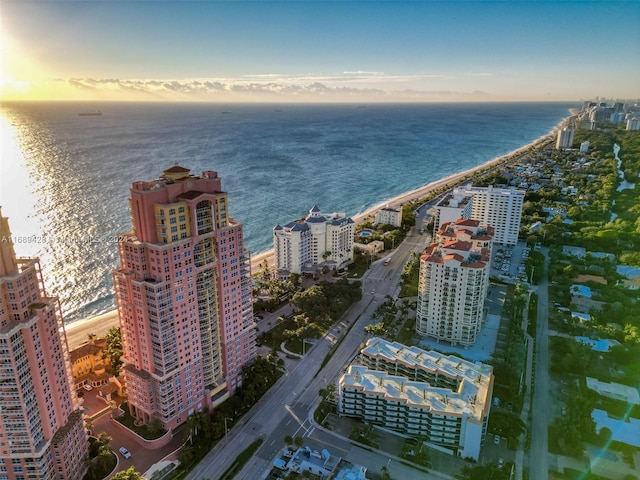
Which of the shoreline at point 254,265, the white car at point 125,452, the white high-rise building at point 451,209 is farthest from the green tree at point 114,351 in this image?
the white high-rise building at point 451,209

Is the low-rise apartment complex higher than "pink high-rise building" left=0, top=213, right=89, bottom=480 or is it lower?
lower

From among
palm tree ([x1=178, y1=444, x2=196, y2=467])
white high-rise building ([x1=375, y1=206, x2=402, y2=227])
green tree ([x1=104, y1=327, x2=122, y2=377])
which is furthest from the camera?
white high-rise building ([x1=375, y1=206, x2=402, y2=227])

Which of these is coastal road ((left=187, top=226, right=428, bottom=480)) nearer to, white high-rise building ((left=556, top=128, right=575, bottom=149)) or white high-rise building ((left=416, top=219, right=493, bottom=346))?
white high-rise building ((left=416, top=219, right=493, bottom=346))

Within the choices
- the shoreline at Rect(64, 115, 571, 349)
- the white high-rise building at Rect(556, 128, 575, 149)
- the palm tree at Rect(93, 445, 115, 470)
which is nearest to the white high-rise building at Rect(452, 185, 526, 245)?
the shoreline at Rect(64, 115, 571, 349)

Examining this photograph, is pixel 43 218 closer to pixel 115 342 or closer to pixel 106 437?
pixel 115 342

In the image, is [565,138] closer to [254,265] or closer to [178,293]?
[254,265]

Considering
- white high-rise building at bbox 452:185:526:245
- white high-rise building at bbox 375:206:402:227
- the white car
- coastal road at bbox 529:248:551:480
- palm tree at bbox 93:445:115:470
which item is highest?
white high-rise building at bbox 452:185:526:245
